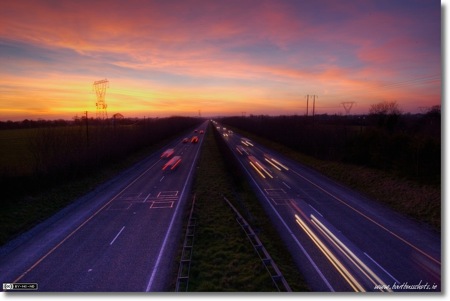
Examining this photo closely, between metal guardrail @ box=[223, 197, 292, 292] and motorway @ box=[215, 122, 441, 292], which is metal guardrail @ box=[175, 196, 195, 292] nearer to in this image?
metal guardrail @ box=[223, 197, 292, 292]

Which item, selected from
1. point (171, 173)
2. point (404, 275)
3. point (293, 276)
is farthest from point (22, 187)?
point (404, 275)

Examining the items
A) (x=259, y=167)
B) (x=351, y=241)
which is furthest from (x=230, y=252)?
(x=259, y=167)

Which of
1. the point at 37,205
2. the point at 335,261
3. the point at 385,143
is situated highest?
the point at 385,143

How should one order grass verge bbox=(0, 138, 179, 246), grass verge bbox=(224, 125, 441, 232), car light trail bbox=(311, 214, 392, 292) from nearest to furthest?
car light trail bbox=(311, 214, 392, 292) < grass verge bbox=(0, 138, 179, 246) < grass verge bbox=(224, 125, 441, 232)

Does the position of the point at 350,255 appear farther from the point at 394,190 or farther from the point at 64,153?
the point at 64,153

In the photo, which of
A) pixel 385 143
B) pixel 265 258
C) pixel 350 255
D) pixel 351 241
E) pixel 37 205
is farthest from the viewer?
pixel 385 143

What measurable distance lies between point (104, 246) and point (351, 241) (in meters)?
11.9

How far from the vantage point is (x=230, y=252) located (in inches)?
489

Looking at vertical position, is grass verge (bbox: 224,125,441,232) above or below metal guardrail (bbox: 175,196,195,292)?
above

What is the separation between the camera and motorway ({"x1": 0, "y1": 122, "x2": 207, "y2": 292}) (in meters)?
10.5

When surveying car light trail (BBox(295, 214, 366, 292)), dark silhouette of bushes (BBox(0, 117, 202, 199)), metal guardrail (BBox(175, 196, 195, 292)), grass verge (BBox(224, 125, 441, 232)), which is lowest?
car light trail (BBox(295, 214, 366, 292))

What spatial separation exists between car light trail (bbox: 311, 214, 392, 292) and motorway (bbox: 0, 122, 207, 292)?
24.9ft

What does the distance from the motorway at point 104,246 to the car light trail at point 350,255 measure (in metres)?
7.60

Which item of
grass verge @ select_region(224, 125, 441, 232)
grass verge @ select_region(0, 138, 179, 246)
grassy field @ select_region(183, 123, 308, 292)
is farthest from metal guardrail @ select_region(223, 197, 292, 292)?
grass verge @ select_region(0, 138, 179, 246)
